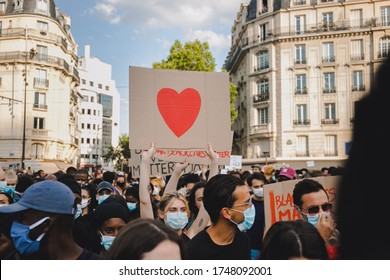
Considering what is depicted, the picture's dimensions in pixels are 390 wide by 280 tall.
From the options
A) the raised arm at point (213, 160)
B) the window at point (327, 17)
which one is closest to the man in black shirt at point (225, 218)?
the raised arm at point (213, 160)

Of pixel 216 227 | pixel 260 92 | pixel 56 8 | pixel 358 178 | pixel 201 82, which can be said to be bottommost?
pixel 216 227

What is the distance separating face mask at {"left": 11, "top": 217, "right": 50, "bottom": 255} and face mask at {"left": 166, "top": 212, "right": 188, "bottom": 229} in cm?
185

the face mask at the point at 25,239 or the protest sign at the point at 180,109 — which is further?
the protest sign at the point at 180,109

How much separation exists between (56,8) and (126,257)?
2343 inches

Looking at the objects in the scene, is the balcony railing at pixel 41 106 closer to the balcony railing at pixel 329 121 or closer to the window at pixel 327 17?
the balcony railing at pixel 329 121

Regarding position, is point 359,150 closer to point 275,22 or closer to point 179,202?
point 179,202

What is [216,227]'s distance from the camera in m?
3.54

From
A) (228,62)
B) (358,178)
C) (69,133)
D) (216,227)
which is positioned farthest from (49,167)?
(358,178)

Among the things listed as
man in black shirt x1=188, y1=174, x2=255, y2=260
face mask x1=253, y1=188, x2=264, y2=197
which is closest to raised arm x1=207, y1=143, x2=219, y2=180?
man in black shirt x1=188, y1=174, x2=255, y2=260

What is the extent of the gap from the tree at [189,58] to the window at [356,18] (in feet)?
50.8

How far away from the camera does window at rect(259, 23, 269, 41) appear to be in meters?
45.2

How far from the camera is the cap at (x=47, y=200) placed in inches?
105

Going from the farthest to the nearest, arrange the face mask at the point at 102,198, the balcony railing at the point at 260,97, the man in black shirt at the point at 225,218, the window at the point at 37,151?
the window at the point at 37,151 < the balcony railing at the point at 260,97 < the face mask at the point at 102,198 < the man in black shirt at the point at 225,218

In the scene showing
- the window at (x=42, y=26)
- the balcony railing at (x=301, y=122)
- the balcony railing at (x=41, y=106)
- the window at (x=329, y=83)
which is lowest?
the balcony railing at (x=301, y=122)
